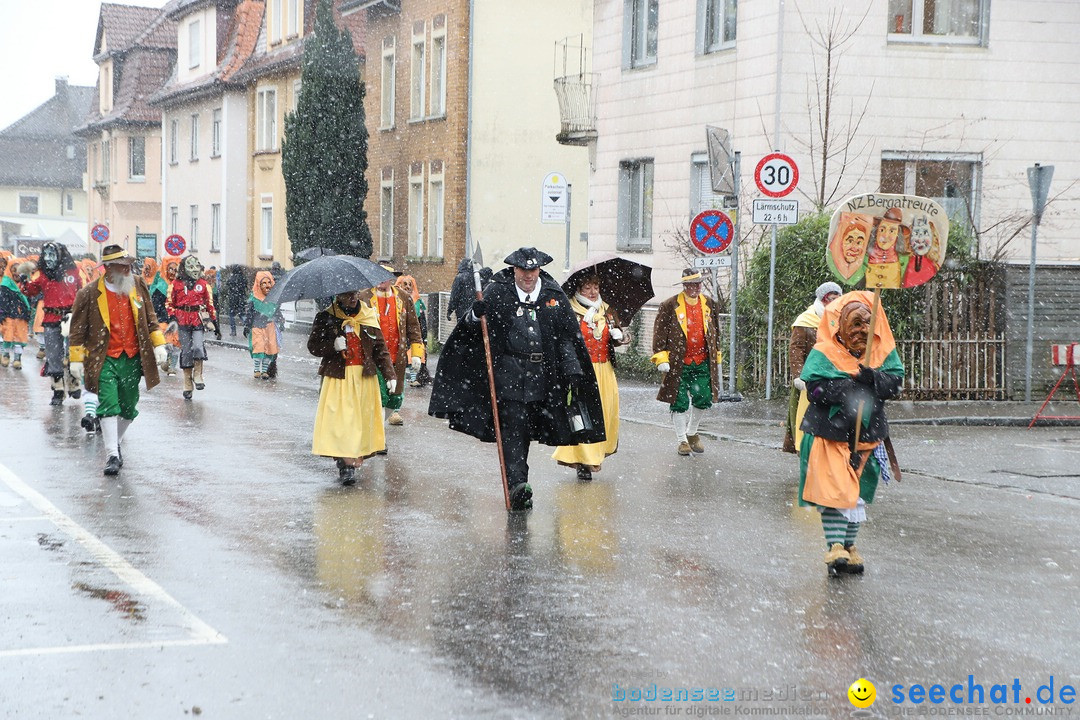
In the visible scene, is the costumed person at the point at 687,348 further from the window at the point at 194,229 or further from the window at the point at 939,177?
the window at the point at 194,229

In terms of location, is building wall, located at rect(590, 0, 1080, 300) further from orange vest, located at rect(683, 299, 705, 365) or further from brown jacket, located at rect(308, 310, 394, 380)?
brown jacket, located at rect(308, 310, 394, 380)

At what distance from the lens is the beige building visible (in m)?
57.2

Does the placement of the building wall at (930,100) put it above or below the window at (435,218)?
above

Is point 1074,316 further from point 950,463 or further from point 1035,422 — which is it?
point 950,463

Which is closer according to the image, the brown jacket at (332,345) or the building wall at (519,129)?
the brown jacket at (332,345)

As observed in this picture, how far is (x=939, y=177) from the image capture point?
2209 cm

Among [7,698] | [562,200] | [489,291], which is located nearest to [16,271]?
[562,200]

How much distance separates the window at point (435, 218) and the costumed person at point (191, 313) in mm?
14322

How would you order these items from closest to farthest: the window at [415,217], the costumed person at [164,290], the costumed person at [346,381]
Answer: the costumed person at [346,381]
the costumed person at [164,290]
the window at [415,217]

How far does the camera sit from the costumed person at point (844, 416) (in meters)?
7.70

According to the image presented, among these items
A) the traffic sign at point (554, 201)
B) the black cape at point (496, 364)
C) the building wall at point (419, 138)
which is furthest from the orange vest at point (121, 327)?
the building wall at point (419, 138)

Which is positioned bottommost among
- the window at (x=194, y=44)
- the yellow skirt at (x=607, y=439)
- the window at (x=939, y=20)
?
the yellow skirt at (x=607, y=439)

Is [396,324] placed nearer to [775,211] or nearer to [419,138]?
[775,211]

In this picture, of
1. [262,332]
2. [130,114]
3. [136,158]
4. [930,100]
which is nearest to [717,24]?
[930,100]
